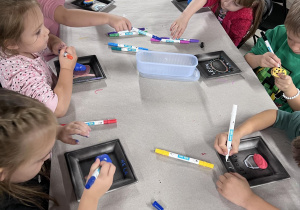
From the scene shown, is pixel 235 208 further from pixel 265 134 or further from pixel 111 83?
pixel 111 83

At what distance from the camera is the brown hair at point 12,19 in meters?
0.85

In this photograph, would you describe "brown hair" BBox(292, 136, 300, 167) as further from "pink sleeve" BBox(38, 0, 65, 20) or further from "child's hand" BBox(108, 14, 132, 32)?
"pink sleeve" BBox(38, 0, 65, 20)

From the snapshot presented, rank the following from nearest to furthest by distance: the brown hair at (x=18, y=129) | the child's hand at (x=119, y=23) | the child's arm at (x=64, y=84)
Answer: the brown hair at (x=18, y=129), the child's arm at (x=64, y=84), the child's hand at (x=119, y=23)

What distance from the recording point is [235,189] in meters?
0.76

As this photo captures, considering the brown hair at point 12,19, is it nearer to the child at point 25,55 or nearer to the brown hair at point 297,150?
the child at point 25,55

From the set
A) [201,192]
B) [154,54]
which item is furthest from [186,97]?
[201,192]

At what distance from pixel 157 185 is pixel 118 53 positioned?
69 centimetres

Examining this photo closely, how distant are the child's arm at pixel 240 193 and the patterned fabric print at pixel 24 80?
23.7 inches

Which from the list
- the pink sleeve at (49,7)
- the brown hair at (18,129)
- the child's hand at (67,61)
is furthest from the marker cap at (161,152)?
the pink sleeve at (49,7)

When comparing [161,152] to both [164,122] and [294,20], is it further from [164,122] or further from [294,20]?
[294,20]

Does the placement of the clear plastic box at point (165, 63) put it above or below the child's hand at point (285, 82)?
below

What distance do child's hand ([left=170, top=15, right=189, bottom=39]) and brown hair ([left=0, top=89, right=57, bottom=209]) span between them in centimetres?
81

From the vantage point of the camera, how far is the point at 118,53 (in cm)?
125

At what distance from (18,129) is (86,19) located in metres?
0.83
